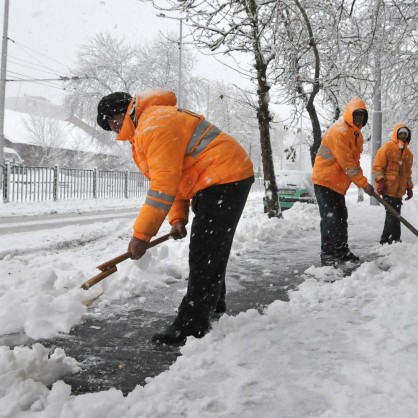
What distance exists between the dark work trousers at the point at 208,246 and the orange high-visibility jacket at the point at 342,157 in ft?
8.34

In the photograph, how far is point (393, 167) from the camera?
637 centimetres

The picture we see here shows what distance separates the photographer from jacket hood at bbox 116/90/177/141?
2826 millimetres

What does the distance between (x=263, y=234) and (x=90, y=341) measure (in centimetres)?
497

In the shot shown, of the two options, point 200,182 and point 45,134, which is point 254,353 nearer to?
point 200,182

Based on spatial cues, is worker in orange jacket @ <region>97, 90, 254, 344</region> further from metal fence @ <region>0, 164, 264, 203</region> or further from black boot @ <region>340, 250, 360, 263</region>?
metal fence @ <region>0, 164, 264, 203</region>

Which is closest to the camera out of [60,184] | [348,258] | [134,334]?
[134,334]

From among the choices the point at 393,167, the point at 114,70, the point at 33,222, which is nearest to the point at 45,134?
the point at 114,70

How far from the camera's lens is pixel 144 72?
99.5ft

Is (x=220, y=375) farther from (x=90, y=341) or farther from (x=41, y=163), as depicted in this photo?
(x=41, y=163)

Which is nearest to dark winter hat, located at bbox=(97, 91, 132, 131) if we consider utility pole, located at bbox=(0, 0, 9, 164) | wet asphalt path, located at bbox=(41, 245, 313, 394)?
wet asphalt path, located at bbox=(41, 245, 313, 394)

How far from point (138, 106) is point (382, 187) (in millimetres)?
4502

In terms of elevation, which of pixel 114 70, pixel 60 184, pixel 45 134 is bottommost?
pixel 60 184

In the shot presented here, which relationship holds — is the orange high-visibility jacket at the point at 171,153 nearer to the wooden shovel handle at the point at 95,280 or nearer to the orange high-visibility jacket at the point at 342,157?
the wooden shovel handle at the point at 95,280

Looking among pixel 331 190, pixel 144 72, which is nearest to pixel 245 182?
pixel 331 190
